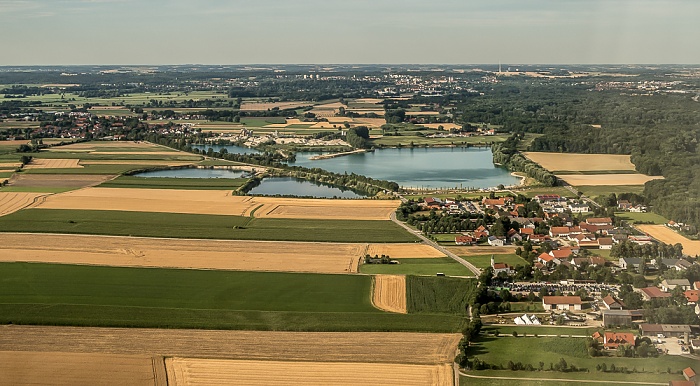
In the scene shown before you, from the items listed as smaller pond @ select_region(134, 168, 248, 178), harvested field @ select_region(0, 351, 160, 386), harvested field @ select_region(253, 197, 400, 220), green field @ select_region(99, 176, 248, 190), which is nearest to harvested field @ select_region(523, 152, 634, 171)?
harvested field @ select_region(253, 197, 400, 220)

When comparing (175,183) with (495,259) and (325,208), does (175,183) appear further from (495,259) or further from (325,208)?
(495,259)

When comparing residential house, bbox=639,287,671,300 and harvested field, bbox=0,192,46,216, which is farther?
harvested field, bbox=0,192,46,216

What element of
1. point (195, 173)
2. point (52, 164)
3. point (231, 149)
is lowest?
point (231, 149)

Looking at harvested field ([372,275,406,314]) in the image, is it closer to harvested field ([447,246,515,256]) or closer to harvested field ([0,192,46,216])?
harvested field ([447,246,515,256])

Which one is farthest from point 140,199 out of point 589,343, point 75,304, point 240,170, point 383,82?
point 383,82

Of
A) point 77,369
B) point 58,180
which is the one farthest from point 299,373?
point 58,180

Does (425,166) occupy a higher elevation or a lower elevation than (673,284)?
lower

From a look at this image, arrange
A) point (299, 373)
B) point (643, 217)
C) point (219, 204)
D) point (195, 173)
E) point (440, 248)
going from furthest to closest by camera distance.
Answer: point (195, 173) < point (219, 204) < point (643, 217) < point (440, 248) < point (299, 373)
